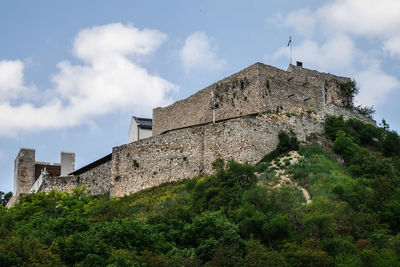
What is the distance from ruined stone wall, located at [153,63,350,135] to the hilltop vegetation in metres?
5.44

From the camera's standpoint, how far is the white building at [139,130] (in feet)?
212

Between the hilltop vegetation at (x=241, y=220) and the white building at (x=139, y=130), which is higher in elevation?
the white building at (x=139, y=130)

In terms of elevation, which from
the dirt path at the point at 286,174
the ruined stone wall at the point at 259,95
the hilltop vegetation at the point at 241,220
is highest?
the ruined stone wall at the point at 259,95

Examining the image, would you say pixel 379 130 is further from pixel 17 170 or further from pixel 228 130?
pixel 17 170

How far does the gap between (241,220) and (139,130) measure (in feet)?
85.7

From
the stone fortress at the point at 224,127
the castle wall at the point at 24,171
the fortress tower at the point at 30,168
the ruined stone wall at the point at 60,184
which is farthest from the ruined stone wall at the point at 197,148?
the castle wall at the point at 24,171

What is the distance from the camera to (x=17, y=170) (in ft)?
220

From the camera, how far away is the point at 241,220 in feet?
131

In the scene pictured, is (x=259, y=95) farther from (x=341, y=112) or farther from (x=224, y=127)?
(x=341, y=112)

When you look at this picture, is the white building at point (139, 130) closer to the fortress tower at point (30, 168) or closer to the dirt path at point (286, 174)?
the fortress tower at point (30, 168)

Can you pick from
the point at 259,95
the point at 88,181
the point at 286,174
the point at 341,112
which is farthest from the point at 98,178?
the point at 341,112

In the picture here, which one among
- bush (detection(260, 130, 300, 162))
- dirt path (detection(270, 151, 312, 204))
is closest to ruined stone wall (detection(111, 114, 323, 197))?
bush (detection(260, 130, 300, 162))

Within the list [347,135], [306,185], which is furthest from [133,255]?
[347,135]

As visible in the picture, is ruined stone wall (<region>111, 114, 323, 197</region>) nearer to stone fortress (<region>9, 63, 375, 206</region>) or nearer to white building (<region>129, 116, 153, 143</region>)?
stone fortress (<region>9, 63, 375, 206</region>)
